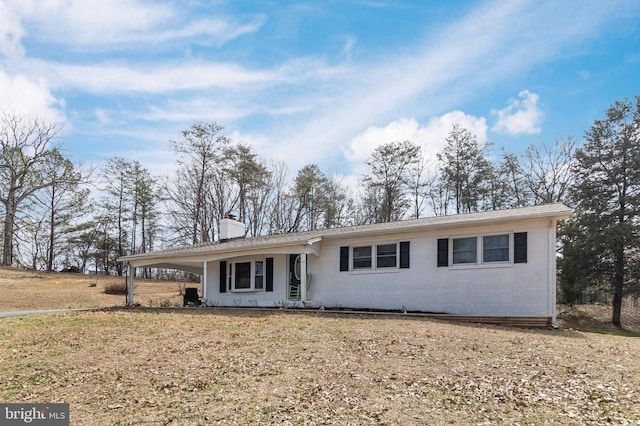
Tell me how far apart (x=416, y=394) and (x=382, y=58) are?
35.9ft

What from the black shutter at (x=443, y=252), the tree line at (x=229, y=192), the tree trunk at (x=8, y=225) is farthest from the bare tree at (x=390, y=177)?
the tree trunk at (x=8, y=225)

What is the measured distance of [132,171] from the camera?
1508 inches

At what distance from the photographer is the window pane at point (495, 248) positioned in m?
12.9

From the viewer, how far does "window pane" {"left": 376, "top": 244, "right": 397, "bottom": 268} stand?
14.8m

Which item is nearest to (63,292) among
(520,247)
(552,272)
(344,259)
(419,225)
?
(344,259)

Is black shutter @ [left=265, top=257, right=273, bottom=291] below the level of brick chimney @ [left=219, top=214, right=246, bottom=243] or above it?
below

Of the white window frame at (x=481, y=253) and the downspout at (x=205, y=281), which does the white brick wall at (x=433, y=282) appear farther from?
the downspout at (x=205, y=281)

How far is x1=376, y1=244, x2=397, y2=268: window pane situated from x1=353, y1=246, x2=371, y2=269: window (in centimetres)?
33

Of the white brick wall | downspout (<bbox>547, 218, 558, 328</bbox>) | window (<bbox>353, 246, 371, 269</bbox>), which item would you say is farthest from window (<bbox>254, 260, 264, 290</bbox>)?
downspout (<bbox>547, 218, 558, 328</bbox>)

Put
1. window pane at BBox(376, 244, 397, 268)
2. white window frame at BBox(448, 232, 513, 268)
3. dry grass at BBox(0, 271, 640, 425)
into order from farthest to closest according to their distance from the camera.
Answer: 1. window pane at BBox(376, 244, 397, 268)
2. white window frame at BBox(448, 232, 513, 268)
3. dry grass at BBox(0, 271, 640, 425)

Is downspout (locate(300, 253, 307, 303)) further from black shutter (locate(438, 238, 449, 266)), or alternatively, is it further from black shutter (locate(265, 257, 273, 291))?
black shutter (locate(438, 238, 449, 266))

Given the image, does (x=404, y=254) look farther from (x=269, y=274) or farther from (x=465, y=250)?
(x=269, y=274)

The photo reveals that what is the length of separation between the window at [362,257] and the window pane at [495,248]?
376cm

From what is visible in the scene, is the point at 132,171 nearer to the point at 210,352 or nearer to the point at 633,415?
the point at 210,352
